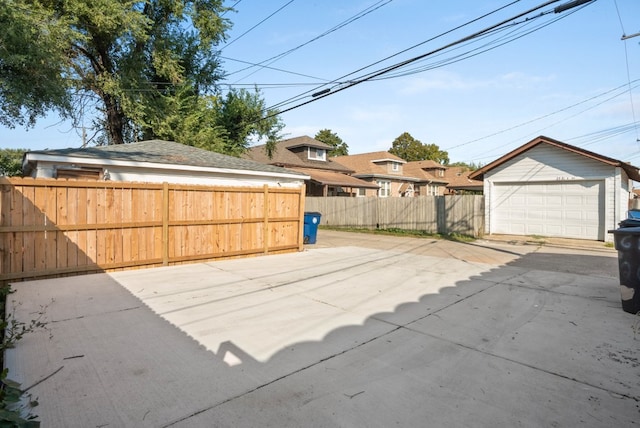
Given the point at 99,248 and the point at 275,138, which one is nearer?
the point at 99,248

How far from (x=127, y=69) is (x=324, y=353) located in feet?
61.2

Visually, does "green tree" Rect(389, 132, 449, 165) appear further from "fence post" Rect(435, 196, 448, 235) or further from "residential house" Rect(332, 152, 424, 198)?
"fence post" Rect(435, 196, 448, 235)

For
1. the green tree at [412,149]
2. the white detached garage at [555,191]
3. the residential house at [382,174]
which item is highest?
the green tree at [412,149]

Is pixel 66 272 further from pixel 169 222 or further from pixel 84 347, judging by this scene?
pixel 84 347

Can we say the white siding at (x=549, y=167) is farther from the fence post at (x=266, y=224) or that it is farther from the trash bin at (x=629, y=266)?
the fence post at (x=266, y=224)

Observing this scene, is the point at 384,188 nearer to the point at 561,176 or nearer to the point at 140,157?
the point at 561,176

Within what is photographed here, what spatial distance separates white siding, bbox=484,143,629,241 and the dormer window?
1726 cm

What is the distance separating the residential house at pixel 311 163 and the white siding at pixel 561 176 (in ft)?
39.7

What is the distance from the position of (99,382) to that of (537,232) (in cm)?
1607

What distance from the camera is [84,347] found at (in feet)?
11.6

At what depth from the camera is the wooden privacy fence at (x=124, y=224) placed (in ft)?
19.6

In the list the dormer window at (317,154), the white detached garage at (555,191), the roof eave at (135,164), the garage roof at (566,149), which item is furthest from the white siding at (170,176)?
the dormer window at (317,154)

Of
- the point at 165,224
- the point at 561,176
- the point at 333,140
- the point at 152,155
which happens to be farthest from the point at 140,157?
the point at 333,140

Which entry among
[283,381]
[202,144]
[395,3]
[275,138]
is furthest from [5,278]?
[275,138]
